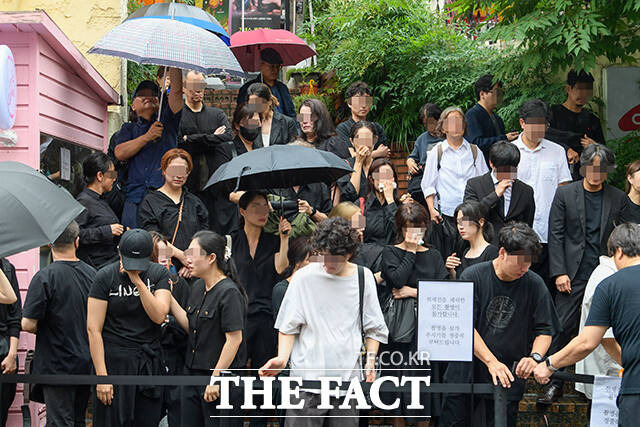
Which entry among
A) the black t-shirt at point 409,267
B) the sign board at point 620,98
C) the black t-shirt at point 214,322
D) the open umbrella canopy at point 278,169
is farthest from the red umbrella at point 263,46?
the black t-shirt at point 214,322

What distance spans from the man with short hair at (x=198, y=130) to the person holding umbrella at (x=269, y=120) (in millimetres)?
379

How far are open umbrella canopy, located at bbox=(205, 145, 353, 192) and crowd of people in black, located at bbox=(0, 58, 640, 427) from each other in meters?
0.22

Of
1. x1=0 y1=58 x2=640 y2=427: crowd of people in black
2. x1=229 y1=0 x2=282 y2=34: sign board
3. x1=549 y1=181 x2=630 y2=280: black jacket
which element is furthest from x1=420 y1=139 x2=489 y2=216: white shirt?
x1=229 y1=0 x2=282 y2=34: sign board

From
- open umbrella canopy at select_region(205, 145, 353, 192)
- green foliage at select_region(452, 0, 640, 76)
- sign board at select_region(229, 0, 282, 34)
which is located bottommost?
open umbrella canopy at select_region(205, 145, 353, 192)

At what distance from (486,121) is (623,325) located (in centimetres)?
444

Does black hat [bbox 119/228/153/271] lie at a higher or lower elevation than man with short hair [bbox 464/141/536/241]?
lower

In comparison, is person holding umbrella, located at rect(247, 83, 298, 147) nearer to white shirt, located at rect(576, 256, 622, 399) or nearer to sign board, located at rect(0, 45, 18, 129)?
sign board, located at rect(0, 45, 18, 129)

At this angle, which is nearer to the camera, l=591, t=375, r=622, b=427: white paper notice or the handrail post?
the handrail post

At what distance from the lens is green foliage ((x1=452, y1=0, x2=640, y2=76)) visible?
7875mm

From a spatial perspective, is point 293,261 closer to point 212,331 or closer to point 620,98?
point 212,331

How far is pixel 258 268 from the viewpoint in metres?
6.79

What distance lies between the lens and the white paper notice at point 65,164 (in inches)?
313

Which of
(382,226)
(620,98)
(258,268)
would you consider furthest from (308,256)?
(620,98)

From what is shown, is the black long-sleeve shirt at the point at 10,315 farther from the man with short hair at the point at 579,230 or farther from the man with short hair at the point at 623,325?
the man with short hair at the point at 579,230
